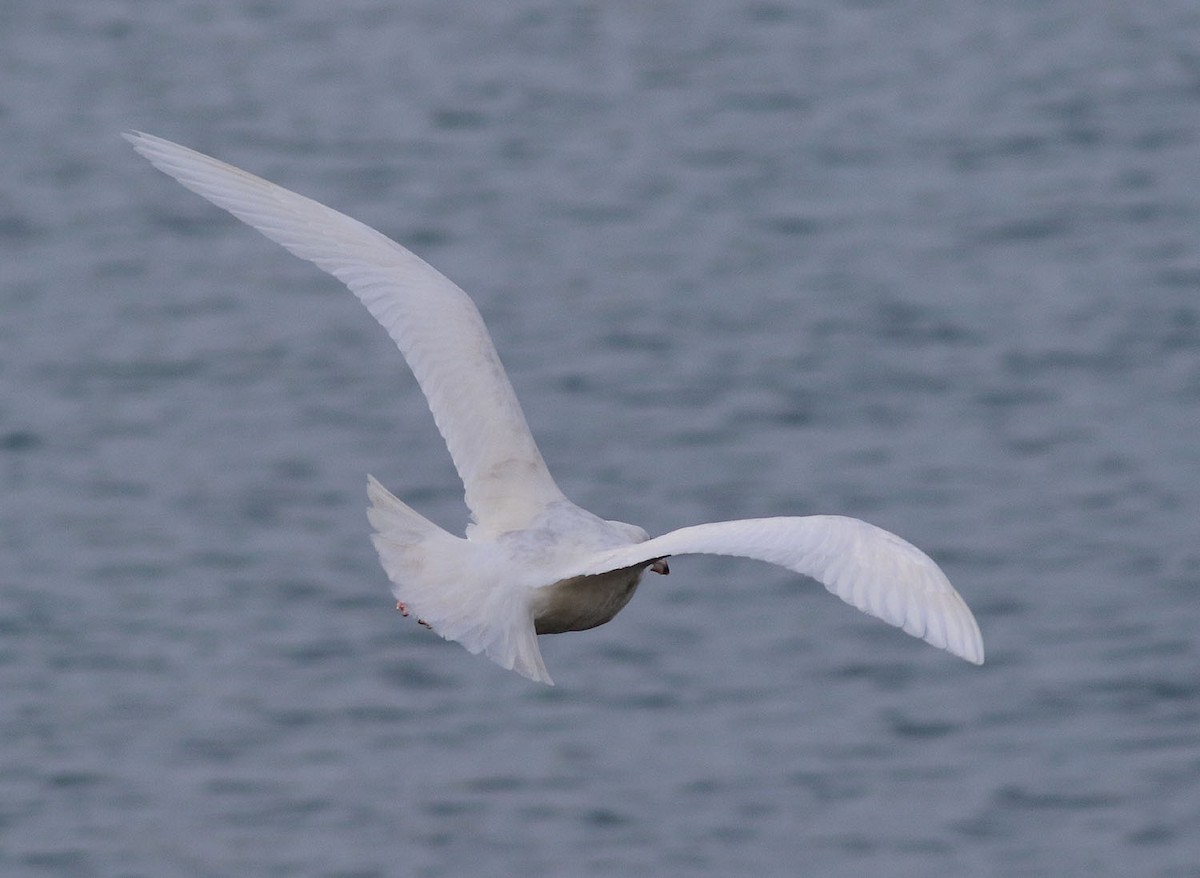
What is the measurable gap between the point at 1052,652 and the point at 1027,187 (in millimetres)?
5739

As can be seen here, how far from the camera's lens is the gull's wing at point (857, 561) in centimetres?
627

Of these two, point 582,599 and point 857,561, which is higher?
point 857,561

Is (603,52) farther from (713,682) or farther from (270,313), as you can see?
(713,682)

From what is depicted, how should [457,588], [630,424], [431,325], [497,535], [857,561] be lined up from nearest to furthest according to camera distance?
[857,561]
[457,588]
[497,535]
[431,325]
[630,424]

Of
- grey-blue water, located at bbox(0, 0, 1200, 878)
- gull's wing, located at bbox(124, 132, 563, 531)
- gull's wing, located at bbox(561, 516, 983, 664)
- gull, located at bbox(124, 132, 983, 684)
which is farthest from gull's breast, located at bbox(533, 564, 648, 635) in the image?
grey-blue water, located at bbox(0, 0, 1200, 878)

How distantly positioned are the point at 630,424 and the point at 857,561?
799cm

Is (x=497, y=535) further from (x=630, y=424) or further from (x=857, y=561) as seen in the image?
(x=630, y=424)

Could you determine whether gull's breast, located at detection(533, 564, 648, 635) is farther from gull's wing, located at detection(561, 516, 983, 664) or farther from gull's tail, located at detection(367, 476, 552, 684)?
gull's wing, located at detection(561, 516, 983, 664)

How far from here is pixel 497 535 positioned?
747 cm

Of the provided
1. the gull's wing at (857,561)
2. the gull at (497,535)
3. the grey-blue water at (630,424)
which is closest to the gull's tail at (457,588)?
the gull at (497,535)

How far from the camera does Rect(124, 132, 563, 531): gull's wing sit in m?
7.78

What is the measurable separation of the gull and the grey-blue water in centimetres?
422

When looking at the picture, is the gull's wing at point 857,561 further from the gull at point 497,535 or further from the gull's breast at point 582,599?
the gull's breast at point 582,599

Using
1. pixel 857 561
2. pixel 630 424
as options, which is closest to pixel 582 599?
pixel 857 561
